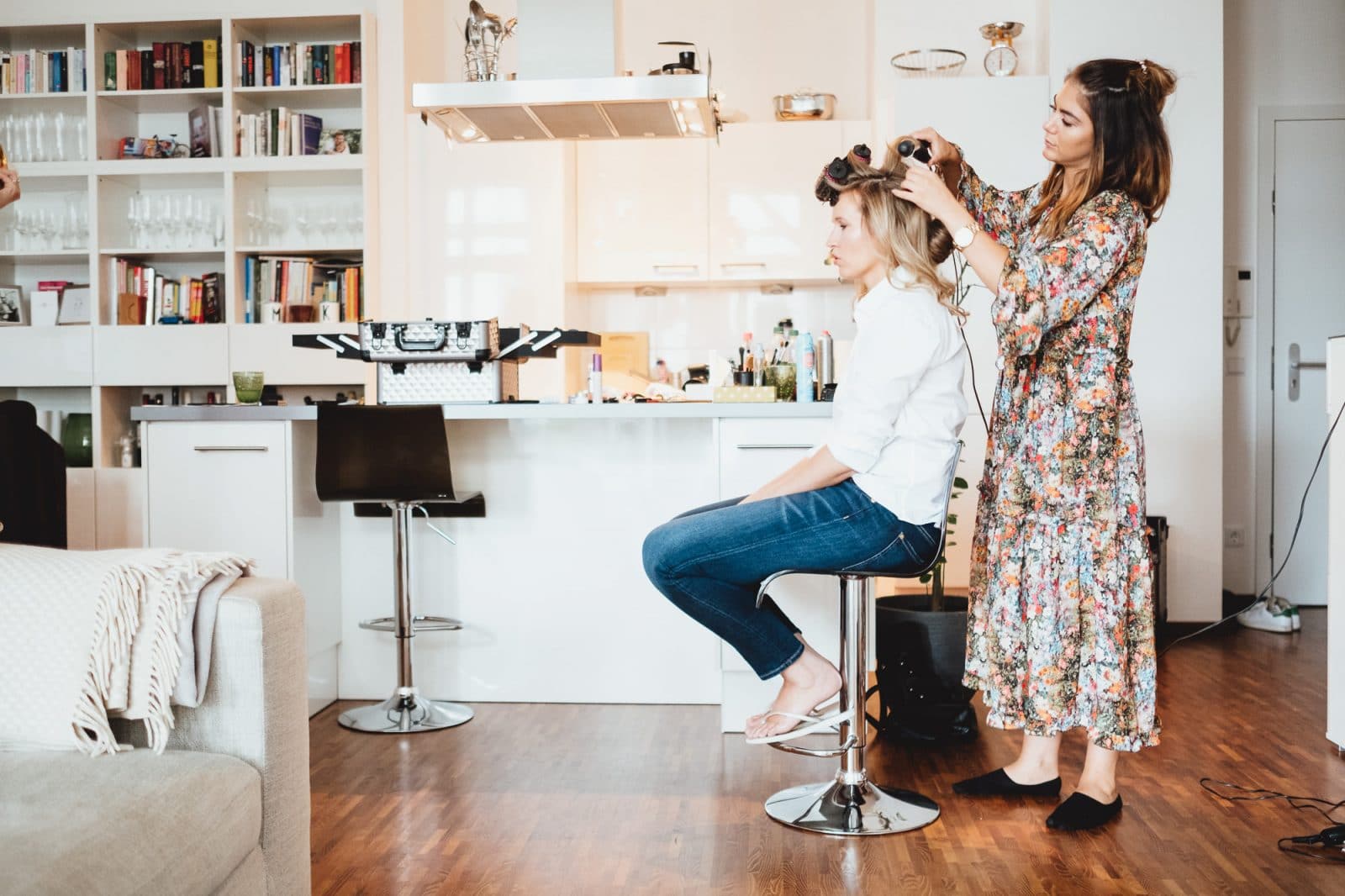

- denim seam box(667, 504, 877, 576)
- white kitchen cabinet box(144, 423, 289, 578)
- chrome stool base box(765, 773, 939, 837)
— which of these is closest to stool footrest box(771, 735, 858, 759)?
chrome stool base box(765, 773, 939, 837)

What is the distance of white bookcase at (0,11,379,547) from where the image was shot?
207 inches

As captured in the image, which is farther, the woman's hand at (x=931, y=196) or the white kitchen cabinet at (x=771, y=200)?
the white kitchen cabinet at (x=771, y=200)

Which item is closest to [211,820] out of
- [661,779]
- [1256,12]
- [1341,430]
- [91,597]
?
[91,597]

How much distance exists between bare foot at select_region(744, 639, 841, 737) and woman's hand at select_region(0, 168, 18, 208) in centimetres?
241

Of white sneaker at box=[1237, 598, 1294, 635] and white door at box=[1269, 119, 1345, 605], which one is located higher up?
white door at box=[1269, 119, 1345, 605]

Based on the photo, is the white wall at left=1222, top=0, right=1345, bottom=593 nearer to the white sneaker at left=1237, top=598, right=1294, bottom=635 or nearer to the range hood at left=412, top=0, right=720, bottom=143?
the white sneaker at left=1237, top=598, right=1294, bottom=635

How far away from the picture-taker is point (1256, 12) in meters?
5.26

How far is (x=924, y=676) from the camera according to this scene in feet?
9.96

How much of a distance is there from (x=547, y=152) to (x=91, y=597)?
13.2 ft

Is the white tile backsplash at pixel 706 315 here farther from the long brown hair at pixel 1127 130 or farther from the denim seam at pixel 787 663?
the denim seam at pixel 787 663

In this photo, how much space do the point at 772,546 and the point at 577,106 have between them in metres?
2.16

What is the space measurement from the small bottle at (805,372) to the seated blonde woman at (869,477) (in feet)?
2.52

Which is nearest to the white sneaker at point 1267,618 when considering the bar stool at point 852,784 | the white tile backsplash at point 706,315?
the white tile backsplash at point 706,315

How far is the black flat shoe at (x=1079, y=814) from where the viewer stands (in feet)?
7.91
